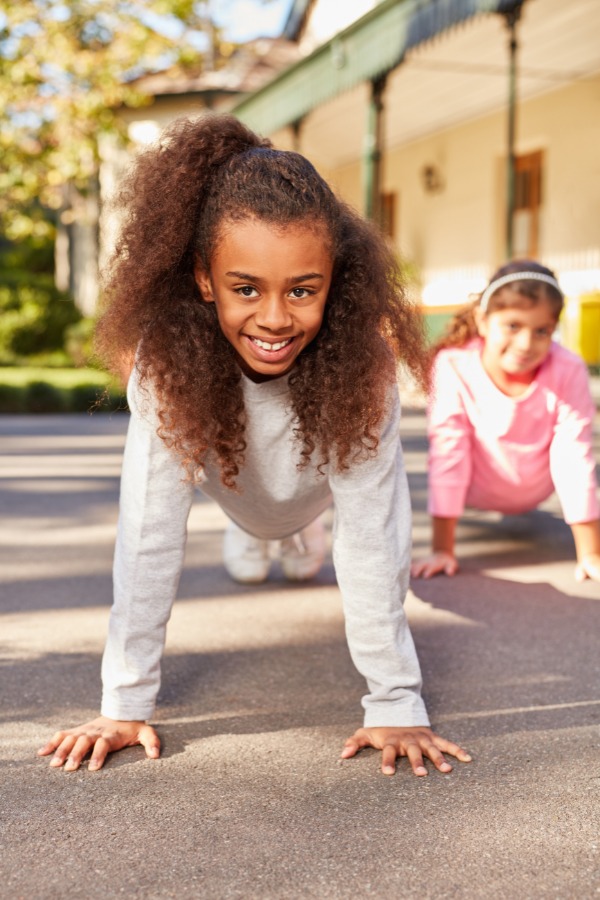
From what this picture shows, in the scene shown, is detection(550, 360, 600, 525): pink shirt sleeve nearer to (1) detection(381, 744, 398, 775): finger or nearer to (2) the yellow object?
(1) detection(381, 744, 398, 775): finger

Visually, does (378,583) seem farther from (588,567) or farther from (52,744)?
(588,567)

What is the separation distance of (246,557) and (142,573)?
1.18 m

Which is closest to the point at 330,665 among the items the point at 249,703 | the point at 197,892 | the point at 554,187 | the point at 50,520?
the point at 249,703

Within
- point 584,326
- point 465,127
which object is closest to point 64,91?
point 465,127

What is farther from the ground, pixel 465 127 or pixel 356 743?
pixel 465 127

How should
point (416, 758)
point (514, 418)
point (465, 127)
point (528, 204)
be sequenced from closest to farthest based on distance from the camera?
point (416, 758) → point (514, 418) → point (528, 204) → point (465, 127)

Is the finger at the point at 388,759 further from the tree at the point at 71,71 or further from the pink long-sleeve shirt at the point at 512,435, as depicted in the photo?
the tree at the point at 71,71

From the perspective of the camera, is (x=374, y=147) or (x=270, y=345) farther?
(x=374, y=147)

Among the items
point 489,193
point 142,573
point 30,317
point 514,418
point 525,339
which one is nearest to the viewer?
point 142,573

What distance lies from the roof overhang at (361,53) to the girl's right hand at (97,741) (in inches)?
226

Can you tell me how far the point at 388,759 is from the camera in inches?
69.4

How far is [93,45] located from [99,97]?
1.23 metres

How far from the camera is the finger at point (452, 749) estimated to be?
180 centimetres

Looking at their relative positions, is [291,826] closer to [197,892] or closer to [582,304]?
[197,892]
